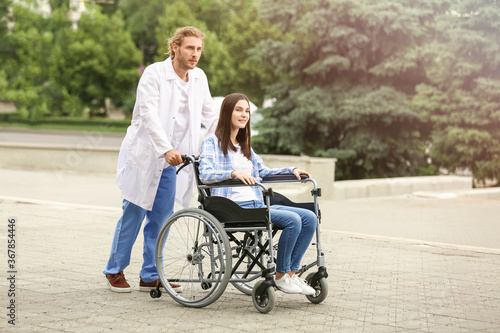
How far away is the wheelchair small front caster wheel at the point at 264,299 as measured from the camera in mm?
5254

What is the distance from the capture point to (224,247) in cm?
517

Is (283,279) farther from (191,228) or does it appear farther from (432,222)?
(432,222)

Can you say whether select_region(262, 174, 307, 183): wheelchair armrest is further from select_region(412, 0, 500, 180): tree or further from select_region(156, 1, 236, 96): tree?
select_region(156, 1, 236, 96): tree

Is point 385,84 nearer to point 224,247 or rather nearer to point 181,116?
point 181,116

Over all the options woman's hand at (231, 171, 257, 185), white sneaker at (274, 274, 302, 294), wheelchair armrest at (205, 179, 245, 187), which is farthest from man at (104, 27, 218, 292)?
white sneaker at (274, 274, 302, 294)

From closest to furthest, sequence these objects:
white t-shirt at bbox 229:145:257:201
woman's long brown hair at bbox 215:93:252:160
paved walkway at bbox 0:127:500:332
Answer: paved walkway at bbox 0:127:500:332 < white t-shirt at bbox 229:145:257:201 < woman's long brown hair at bbox 215:93:252:160

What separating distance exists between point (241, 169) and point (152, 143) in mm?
628

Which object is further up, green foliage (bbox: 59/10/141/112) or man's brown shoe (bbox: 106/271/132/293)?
green foliage (bbox: 59/10/141/112)

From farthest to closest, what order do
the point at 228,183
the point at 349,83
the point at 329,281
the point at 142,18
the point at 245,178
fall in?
the point at 142,18
the point at 349,83
the point at 329,281
the point at 228,183
the point at 245,178

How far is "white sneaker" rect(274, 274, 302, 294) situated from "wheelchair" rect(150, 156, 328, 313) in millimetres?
111

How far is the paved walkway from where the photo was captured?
507 centimetres

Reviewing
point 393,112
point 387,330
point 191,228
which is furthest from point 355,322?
point 393,112

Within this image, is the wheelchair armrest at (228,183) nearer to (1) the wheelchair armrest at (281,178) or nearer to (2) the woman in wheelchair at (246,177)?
(2) the woman in wheelchair at (246,177)

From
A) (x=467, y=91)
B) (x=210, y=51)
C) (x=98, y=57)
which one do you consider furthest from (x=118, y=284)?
(x=98, y=57)
